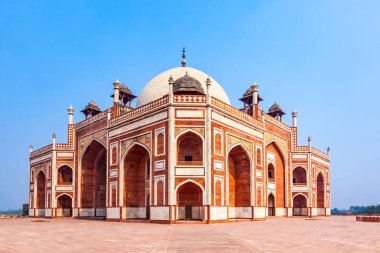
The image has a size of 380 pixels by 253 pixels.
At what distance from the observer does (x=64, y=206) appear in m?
36.6

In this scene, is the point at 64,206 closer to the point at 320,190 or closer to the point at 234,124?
the point at 234,124

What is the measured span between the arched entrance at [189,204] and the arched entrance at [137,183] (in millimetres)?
4177

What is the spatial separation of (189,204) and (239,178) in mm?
5866

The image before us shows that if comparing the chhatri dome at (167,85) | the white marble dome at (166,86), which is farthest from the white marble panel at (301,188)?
the white marble dome at (166,86)

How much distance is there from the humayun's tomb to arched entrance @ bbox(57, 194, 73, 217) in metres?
0.10

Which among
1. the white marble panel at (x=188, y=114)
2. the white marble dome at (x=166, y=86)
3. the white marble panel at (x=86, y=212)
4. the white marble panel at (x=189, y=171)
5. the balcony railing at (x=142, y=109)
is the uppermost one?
the white marble dome at (x=166, y=86)

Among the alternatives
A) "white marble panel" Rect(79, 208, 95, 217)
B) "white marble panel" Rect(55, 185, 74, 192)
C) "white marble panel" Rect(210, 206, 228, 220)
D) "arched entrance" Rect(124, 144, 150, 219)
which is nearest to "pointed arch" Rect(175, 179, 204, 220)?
"white marble panel" Rect(210, 206, 228, 220)

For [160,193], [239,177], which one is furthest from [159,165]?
[239,177]

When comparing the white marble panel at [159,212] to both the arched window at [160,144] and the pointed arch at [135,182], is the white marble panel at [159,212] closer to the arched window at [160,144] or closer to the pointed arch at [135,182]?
the arched window at [160,144]

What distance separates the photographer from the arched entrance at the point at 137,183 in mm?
27062

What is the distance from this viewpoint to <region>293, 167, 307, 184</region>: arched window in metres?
37.8

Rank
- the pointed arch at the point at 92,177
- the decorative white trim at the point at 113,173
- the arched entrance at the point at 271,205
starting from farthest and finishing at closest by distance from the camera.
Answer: the pointed arch at the point at 92,177 < the arched entrance at the point at 271,205 < the decorative white trim at the point at 113,173

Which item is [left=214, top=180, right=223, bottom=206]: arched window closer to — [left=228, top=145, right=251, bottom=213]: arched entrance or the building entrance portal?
[left=228, top=145, right=251, bottom=213]: arched entrance

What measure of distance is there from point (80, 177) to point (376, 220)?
2499 centimetres
